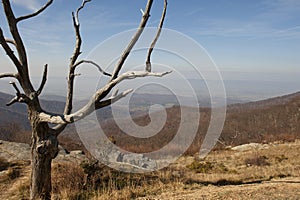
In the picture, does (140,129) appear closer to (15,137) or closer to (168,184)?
(168,184)

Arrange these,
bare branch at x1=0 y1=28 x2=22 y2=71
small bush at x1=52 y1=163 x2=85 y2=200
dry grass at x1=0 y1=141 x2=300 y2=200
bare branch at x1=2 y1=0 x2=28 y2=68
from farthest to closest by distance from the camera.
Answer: small bush at x1=52 y1=163 x2=85 y2=200 < dry grass at x1=0 y1=141 x2=300 y2=200 < bare branch at x1=2 y1=0 x2=28 y2=68 < bare branch at x1=0 y1=28 x2=22 y2=71

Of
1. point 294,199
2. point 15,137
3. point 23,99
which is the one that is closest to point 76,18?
point 23,99

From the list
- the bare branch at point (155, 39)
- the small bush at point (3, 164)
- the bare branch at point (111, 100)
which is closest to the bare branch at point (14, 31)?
the bare branch at point (111, 100)

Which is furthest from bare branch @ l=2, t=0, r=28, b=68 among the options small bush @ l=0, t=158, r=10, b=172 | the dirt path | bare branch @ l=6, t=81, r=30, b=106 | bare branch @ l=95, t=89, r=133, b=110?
small bush @ l=0, t=158, r=10, b=172

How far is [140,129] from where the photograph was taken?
15.3 meters

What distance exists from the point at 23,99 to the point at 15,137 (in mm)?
28225

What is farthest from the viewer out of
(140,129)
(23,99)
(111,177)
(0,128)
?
(0,128)

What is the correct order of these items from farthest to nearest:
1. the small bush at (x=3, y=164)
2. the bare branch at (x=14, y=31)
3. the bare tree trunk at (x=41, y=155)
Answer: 1. the small bush at (x=3, y=164)
2. the bare tree trunk at (x=41, y=155)
3. the bare branch at (x=14, y=31)

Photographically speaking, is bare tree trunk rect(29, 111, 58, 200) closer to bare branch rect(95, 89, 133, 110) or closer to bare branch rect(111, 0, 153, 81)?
bare branch rect(95, 89, 133, 110)

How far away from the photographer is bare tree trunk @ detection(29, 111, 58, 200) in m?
6.48

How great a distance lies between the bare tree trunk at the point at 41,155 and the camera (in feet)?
21.3

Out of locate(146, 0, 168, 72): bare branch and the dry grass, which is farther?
the dry grass

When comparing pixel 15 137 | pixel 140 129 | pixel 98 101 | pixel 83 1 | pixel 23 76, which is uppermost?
pixel 83 1

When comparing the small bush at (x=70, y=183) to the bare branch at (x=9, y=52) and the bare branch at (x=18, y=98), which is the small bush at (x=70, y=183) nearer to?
the bare branch at (x=18, y=98)
